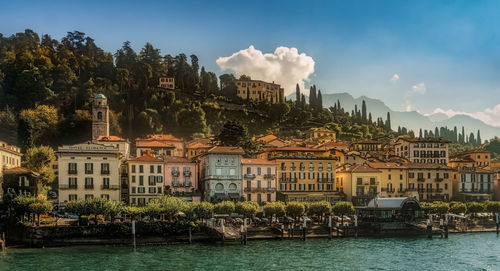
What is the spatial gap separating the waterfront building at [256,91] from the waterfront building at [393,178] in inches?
3115

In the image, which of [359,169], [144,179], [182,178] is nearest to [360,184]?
[359,169]

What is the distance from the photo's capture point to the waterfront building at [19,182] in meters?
79.8

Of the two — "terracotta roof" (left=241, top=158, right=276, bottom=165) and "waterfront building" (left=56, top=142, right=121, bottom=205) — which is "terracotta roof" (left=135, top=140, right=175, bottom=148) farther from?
"waterfront building" (left=56, top=142, right=121, bottom=205)

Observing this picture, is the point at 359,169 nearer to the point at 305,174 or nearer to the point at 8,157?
the point at 305,174

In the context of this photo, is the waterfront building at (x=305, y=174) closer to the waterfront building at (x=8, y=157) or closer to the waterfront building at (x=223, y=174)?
the waterfront building at (x=223, y=174)

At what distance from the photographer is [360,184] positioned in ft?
330

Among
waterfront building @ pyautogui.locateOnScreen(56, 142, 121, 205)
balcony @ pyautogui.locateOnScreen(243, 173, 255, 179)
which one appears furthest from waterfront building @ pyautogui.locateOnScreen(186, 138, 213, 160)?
waterfront building @ pyautogui.locateOnScreen(56, 142, 121, 205)

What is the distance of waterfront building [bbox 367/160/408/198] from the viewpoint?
4136 inches

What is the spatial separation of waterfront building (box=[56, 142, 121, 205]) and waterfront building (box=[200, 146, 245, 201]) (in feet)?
47.4

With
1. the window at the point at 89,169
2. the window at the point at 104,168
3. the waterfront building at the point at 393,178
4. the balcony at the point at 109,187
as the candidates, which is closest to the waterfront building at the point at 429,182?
the waterfront building at the point at 393,178

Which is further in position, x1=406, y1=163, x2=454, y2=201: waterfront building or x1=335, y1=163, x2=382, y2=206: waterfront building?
x1=406, y1=163, x2=454, y2=201: waterfront building

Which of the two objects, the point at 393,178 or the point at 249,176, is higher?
the point at 249,176

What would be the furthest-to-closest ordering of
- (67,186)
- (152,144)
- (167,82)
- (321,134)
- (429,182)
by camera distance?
(167,82) → (321,134) → (429,182) → (152,144) → (67,186)

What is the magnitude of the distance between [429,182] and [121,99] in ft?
250
